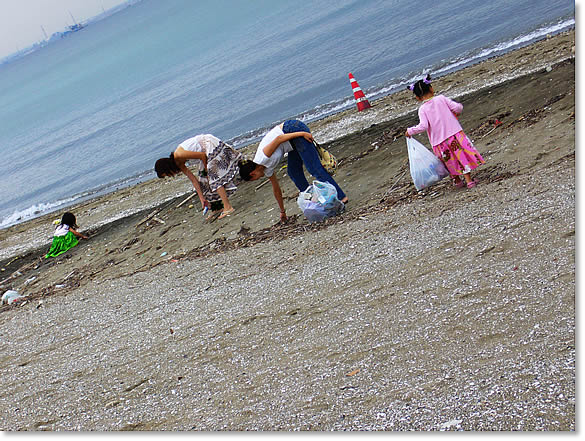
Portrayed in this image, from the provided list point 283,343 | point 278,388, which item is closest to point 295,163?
point 283,343

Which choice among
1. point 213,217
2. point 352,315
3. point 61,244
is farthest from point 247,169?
point 61,244

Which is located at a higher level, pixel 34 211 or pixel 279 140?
pixel 279 140

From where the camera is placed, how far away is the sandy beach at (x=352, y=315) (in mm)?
3529

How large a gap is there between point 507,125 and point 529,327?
5435 mm

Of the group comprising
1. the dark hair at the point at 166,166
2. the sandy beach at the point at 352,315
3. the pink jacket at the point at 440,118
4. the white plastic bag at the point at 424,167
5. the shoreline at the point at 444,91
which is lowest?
the sandy beach at the point at 352,315

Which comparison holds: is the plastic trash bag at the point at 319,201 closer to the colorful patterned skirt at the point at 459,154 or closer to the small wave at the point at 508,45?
the colorful patterned skirt at the point at 459,154

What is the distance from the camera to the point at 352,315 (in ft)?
15.6

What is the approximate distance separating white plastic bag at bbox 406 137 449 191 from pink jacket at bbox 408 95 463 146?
0.31 metres

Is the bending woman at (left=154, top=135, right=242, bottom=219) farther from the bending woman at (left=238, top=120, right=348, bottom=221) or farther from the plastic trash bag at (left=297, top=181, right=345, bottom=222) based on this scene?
the plastic trash bag at (left=297, top=181, right=345, bottom=222)

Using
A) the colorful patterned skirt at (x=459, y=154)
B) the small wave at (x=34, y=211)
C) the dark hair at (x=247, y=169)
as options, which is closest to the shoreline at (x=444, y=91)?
the colorful patterned skirt at (x=459, y=154)

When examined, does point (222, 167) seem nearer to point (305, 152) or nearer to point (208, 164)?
point (208, 164)

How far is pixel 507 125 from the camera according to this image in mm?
8484

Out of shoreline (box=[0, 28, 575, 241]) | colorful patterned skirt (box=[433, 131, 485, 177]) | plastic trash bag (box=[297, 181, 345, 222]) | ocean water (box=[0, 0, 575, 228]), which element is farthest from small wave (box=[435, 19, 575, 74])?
colorful patterned skirt (box=[433, 131, 485, 177])

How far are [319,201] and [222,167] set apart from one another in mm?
2147
